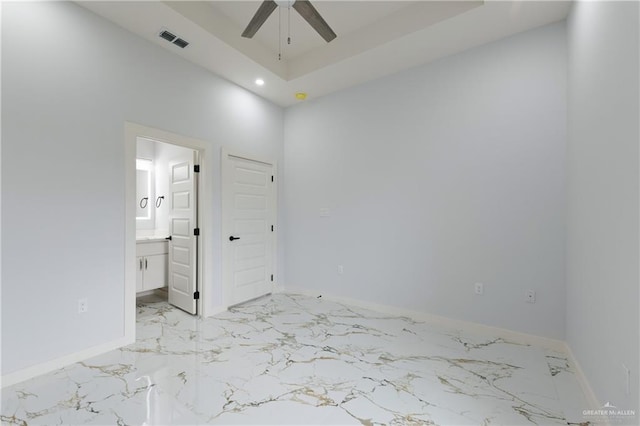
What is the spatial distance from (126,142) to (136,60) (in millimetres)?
836

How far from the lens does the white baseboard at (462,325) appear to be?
8.56 ft

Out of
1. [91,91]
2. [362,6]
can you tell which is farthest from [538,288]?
[91,91]

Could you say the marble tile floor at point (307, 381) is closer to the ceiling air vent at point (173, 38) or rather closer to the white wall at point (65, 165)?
the white wall at point (65, 165)

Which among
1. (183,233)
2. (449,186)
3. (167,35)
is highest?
(167,35)

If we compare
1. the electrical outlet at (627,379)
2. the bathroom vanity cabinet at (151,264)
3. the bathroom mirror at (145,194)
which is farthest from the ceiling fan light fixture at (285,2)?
the bathroom mirror at (145,194)

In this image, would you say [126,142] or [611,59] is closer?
[611,59]

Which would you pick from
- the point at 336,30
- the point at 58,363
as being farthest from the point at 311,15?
the point at 58,363

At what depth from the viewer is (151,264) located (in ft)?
12.9

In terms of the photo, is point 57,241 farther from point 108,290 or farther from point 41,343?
point 41,343

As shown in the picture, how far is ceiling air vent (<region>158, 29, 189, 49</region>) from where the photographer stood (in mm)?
2747

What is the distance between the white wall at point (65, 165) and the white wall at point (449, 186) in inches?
89.7

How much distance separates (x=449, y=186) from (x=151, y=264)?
3.97 m

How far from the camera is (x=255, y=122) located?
4.05 m

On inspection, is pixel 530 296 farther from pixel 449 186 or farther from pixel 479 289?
pixel 449 186
